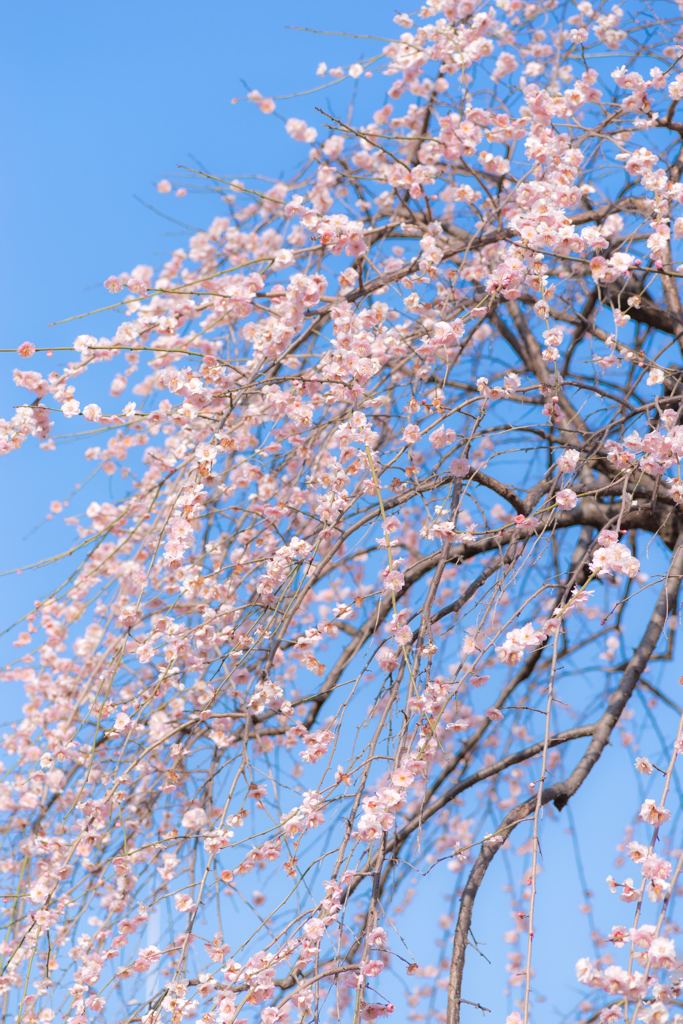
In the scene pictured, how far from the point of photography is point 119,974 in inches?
79.3

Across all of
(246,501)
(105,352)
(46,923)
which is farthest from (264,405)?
(46,923)

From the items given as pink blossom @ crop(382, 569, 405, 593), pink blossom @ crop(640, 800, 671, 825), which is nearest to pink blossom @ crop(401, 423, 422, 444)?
pink blossom @ crop(382, 569, 405, 593)

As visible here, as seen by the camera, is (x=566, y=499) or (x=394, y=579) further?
(x=566, y=499)

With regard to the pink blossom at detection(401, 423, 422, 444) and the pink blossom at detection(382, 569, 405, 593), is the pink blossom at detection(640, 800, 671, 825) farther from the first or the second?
the pink blossom at detection(401, 423, 422, 444)

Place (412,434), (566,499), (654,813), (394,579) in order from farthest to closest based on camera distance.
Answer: (412,434) < (566,499) < (394,579) < (654,813)

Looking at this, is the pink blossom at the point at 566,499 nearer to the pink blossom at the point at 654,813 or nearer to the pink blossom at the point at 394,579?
the pink blossom at the point at 394,579

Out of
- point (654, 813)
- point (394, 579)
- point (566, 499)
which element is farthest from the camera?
point (566, 499)

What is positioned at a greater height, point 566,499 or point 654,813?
point 566,499

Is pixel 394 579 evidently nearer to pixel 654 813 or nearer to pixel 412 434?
pixel 412 434


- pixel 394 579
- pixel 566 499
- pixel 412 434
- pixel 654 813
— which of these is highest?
pixel 412 434

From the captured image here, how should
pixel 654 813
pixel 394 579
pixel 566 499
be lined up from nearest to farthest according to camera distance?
pixel 654 813 < pixel 394 579 < pixel 566 499

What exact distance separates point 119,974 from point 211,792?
1.98ft

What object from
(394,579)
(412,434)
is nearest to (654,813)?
(394,579)

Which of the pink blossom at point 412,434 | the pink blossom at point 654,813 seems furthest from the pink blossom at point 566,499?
the pink blossom at point 654,813
